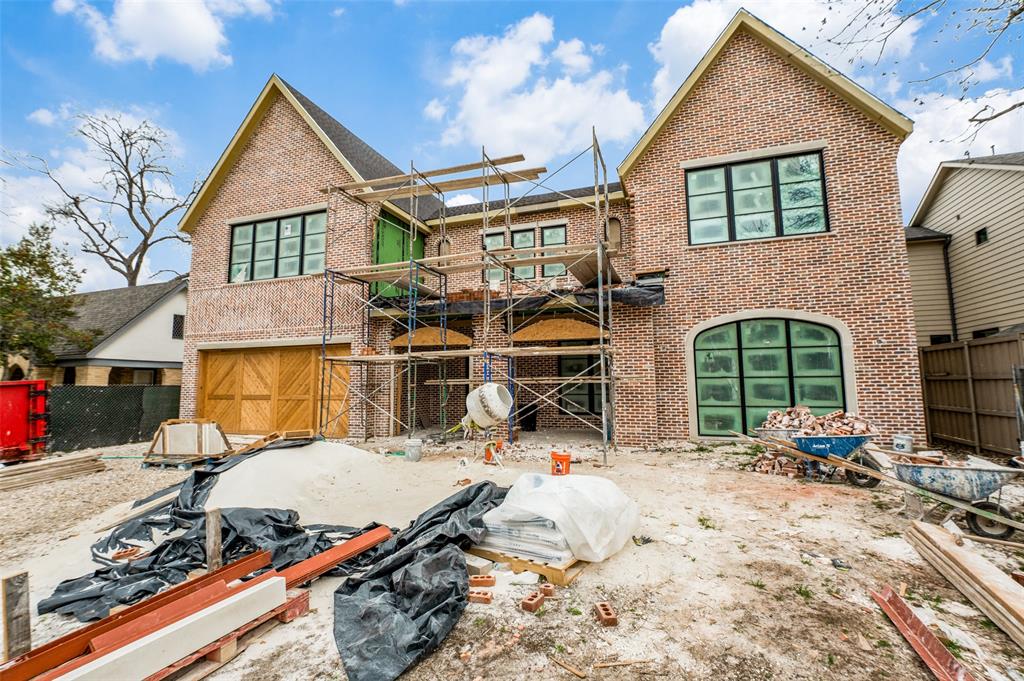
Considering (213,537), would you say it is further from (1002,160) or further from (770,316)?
(1002,160)

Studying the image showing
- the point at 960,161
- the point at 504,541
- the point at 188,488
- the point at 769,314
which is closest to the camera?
the point at 504,541

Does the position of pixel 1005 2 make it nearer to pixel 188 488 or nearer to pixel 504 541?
pixel 504 541

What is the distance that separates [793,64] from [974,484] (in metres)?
10.6

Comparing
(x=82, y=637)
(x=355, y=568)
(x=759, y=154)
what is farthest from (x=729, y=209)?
(x=82, y=637)

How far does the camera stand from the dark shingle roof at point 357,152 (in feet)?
46.7

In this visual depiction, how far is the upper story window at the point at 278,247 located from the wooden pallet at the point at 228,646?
11.8 metres

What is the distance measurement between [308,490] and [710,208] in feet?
36.2

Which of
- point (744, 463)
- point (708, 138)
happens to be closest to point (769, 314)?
point (744, 463)

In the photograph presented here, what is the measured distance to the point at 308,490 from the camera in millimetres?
6824

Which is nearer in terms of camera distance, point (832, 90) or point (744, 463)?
point (744, 463)

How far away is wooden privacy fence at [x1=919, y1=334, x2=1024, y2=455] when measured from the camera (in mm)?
7926

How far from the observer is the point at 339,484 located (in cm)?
738

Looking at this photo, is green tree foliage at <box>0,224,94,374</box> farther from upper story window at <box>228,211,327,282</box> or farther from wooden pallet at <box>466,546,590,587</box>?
wooden pallet at <box>466,546,590,587</box>

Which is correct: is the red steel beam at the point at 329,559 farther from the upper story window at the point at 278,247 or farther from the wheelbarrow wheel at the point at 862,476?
the upper story window at the point at 278,247
